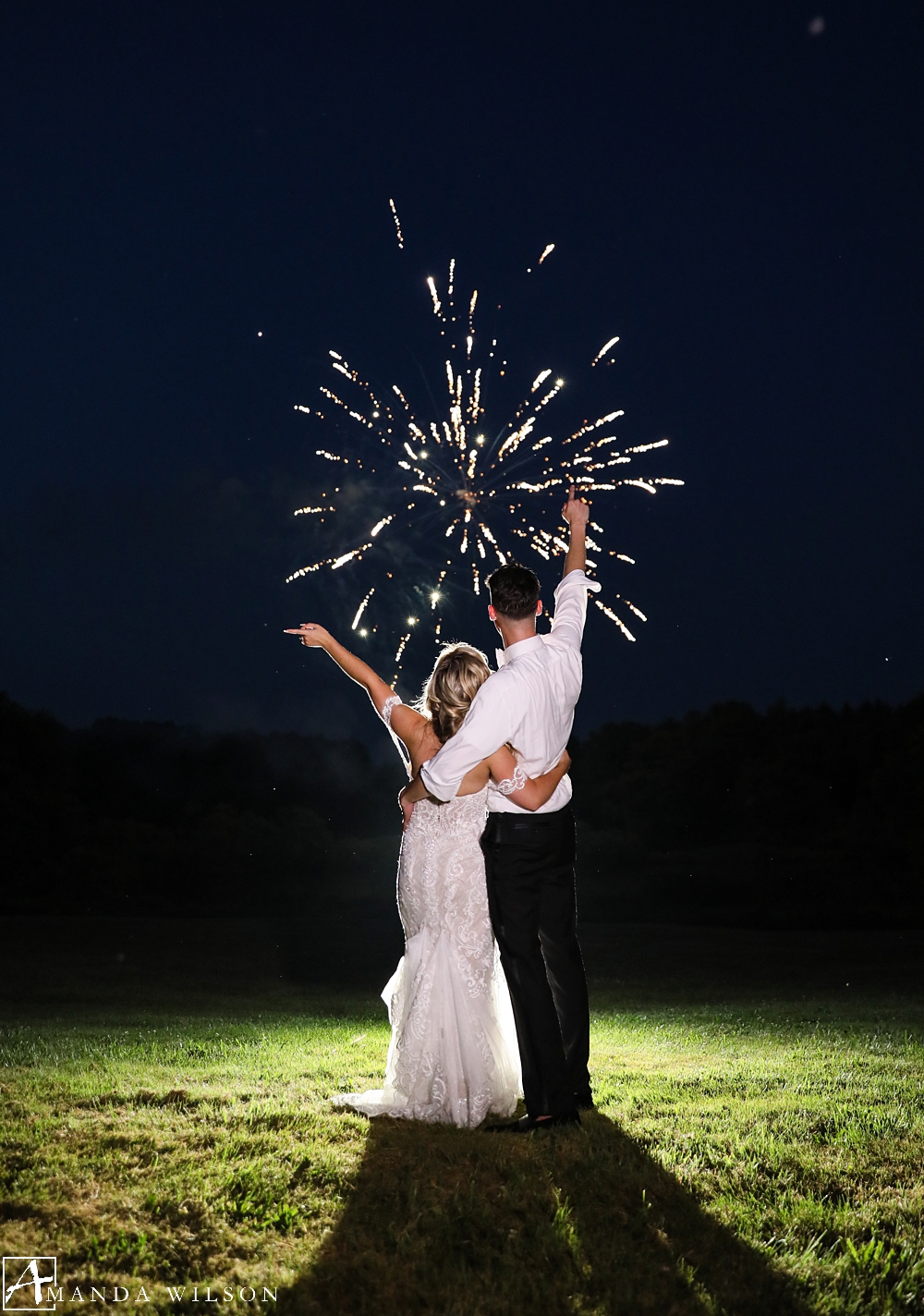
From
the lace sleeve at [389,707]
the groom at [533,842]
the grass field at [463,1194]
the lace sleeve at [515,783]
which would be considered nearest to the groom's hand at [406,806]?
the lace sleeve at [389,707]

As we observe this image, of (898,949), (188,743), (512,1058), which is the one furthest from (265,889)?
(512,1058)

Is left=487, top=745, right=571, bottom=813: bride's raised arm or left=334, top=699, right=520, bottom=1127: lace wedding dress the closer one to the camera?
left=487, top=745, right=571, bottom=813: bride's raised arm

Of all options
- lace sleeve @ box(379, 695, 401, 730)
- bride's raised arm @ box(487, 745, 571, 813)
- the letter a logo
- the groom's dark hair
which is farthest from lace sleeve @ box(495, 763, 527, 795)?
the letter a logo

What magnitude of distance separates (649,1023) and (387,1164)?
6.70 m

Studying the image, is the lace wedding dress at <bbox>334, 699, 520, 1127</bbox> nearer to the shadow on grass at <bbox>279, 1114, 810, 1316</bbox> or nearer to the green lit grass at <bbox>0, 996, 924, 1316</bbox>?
the green lit grass at <bbox>0, 996, 924, 1316</bbox>

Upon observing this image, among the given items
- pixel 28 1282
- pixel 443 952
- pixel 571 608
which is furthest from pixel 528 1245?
pixel 571 608

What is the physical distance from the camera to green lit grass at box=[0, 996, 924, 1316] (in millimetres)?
3770

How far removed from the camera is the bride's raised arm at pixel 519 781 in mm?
5441

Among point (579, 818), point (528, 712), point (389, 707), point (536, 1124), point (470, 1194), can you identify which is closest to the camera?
point (470, 1194)

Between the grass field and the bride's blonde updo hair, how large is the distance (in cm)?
216

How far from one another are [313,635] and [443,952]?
6.58 ft

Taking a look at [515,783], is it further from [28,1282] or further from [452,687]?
[28,1282]

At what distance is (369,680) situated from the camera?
6266mm

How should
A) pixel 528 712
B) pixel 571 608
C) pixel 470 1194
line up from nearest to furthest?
pixel 470 1194, pixel 528 712, pixel 571 608
